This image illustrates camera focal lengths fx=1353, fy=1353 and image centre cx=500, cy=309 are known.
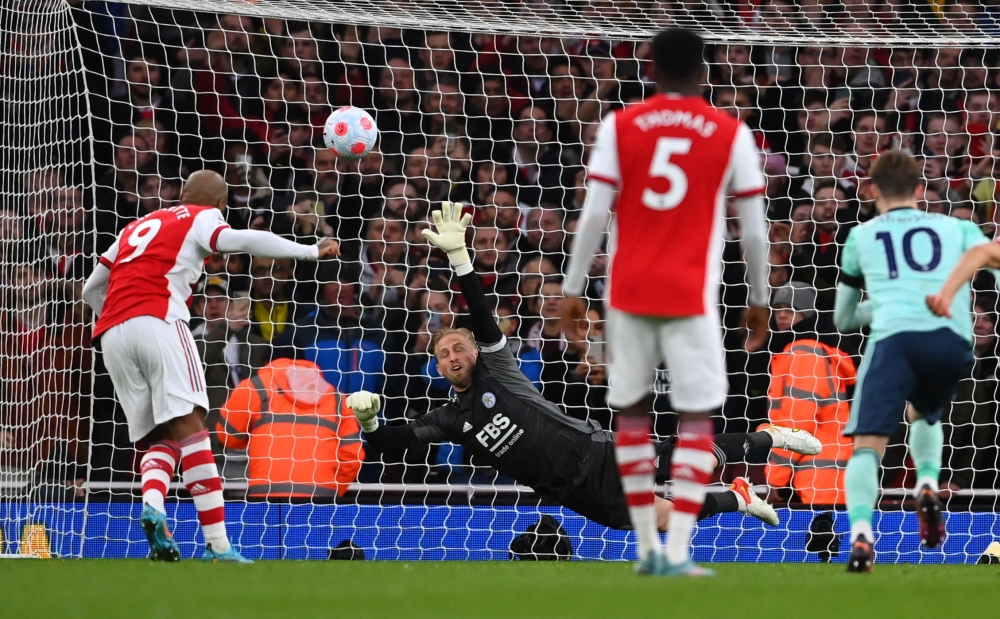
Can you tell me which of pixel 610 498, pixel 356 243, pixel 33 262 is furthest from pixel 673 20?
pixel 33 262

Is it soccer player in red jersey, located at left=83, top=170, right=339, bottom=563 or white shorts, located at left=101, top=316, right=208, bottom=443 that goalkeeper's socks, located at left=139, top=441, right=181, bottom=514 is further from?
white shorts, located at left=101, top=316, right=208, bottom=443

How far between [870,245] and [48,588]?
10.9ft

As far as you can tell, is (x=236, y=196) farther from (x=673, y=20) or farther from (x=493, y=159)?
(x=673, y=20)

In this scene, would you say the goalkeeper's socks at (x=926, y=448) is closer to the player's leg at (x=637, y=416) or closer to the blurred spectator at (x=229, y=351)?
the player's leg at (x=637, y=416)

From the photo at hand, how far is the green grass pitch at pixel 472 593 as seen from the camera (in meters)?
3.71

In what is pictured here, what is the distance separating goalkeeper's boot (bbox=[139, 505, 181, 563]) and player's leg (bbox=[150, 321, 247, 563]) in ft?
0.57

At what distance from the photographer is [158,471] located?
6340 millimetres

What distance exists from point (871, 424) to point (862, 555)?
0.51 meters

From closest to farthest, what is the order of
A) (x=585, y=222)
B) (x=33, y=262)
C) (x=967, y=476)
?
(x=585, y=222)
(x=33, y=262)
(x=967, y=476)

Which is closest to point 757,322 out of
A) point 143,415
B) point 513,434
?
point 513,434

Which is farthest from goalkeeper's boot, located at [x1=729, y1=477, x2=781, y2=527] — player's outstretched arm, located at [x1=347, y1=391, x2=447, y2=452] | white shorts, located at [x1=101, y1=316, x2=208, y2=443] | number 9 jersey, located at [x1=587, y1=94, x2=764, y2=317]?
number 9 jersey, located at [x1=587, y1=94, x2=764, y2=317]

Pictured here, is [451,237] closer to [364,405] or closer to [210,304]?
[364,405]

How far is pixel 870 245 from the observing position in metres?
5.37

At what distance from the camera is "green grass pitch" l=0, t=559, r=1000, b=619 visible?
3711 mm
